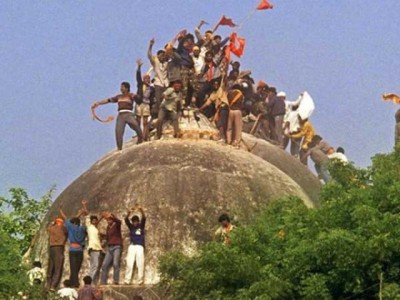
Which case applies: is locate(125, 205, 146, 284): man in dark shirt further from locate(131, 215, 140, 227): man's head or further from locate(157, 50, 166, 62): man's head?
locate(157, 50, 166, 62): man's head

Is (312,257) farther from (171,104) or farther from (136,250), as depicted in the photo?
(171,104)

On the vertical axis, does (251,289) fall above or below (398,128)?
below

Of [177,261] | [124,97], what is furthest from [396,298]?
[124,97]

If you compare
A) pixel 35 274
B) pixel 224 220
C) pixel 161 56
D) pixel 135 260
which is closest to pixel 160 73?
pixel 161 56

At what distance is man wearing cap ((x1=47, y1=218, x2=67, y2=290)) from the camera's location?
2281cm

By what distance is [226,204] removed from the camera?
23.1 metres

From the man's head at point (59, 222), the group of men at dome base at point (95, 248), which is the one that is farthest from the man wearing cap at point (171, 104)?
the man's head at point (59, 222)

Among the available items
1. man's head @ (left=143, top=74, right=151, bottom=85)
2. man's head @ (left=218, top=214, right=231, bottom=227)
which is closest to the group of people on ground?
man's head @ (left=218, top=214, right=231, bottom=227)

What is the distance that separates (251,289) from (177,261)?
5.12ft

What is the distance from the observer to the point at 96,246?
22516 millimetres

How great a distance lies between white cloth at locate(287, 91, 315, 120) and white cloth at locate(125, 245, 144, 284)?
8.37 m

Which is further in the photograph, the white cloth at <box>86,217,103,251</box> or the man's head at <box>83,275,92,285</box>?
the white cloth at <box>86,217,103,251</box>

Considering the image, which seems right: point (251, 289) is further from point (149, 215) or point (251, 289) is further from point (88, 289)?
point (149, 215)

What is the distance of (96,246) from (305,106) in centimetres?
849
